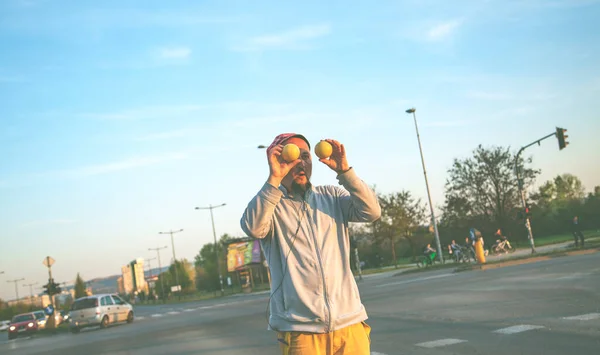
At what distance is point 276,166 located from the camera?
111 inches

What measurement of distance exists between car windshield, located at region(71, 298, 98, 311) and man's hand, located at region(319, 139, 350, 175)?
913 inches

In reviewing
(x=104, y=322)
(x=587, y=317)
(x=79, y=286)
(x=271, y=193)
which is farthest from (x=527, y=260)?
(x=79, y=286)

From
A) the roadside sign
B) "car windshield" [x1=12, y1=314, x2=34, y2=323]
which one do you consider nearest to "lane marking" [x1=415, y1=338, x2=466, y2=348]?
the roadside sign

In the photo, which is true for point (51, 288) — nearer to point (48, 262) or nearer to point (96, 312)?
point (48, 262)

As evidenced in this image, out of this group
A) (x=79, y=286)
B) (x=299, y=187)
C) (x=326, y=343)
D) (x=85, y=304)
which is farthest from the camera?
(x=79, y=286)

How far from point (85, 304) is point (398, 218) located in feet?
94.6

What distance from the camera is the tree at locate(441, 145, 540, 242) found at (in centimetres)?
4662

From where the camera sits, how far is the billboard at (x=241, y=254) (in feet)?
203

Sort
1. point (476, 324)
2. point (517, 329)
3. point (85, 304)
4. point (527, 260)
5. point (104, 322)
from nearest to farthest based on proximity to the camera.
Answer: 1. point (517, 329)
2. point (476, 324)
3. point (527, 260)
4. point (85, 304)
5. point (104, 322)

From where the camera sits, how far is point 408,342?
308 inches

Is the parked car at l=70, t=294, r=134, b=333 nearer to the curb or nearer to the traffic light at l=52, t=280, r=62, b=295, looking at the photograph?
the traffic light at l=52, t=280, r=62, b=295

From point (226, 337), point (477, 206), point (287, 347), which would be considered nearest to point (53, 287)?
point (226, 337)

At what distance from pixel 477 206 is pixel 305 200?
48420mm

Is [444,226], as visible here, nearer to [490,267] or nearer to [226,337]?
[490,267]
